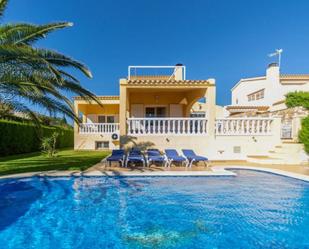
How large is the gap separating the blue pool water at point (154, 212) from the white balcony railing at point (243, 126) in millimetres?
4878

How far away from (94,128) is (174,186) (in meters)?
17.6

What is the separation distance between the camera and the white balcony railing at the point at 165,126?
14797mm

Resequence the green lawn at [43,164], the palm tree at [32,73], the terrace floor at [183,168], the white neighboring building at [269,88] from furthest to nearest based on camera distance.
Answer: the white neighboring building at [269,88]
the green lawn at [43,164]
the terrace floor at [183,168]
the palm tree at [32,73]

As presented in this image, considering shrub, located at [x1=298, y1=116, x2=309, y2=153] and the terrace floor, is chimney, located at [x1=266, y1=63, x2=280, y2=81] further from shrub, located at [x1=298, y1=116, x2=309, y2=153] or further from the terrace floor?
the terrace floor

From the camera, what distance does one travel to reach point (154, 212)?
22.4 ft

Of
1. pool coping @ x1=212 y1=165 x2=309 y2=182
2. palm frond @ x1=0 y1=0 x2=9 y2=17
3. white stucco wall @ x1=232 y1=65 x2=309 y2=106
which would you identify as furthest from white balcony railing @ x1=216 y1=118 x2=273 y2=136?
white stucco wall @ x1=232 y1=65 x2=309 y2=106

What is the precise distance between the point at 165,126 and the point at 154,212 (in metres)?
8.58

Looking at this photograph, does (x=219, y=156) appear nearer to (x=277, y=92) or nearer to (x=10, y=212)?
(x=10, y=212)

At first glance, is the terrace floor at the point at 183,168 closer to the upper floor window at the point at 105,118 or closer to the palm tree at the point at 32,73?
the palm tree at the point at 32,73

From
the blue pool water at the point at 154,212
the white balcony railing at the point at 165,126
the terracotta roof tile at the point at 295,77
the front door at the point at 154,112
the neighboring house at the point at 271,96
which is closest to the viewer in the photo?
the blue pool water at the point at 154,212

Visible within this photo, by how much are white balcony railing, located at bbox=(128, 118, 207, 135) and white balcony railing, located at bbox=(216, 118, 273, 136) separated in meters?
1.17

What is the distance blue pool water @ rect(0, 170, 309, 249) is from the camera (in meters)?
5.18

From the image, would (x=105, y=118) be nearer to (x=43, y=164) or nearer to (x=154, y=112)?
(x=154, y=112)

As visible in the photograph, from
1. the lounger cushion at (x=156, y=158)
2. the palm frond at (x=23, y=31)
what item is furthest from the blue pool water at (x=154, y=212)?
the palm frond at (x=23, y=31)
